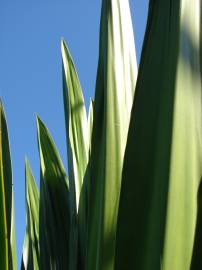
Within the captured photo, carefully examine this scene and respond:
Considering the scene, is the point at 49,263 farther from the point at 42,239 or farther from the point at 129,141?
the point at 129,141

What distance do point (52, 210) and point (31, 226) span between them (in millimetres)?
126

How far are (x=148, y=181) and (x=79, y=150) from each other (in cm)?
47

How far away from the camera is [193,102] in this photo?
1.24 ft

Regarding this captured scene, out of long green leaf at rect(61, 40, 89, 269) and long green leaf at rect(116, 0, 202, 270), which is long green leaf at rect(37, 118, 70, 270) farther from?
long green leaf at rect(116, 0, 202, 270)

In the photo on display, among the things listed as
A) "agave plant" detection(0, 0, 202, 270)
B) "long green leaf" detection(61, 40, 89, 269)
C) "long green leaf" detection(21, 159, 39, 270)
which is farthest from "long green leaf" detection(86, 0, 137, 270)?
"long green leaf" detection(21, 159, 39, 270)

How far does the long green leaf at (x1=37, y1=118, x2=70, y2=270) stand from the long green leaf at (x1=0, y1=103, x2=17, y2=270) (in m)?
0.27

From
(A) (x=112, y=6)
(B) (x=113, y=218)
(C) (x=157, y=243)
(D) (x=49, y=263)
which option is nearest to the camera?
(C) (x=157, y=243)

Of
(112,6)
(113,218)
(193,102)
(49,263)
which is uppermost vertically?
(112,6)

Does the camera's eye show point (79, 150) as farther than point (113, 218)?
Yes

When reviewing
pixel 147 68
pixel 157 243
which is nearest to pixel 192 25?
pixel 147 68

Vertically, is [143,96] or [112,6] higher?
[112,6]

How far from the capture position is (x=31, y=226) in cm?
96

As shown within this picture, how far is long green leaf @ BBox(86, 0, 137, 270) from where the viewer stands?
46 centimetres

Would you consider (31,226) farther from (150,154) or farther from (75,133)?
(150,154)
